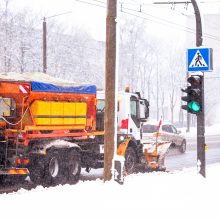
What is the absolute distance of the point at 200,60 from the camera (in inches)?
591

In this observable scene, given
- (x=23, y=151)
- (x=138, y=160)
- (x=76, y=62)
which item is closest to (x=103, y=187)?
(x=23, y=151)

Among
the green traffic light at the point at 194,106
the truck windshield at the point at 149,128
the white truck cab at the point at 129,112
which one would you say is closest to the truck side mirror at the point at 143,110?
the white truck cab at the point at 129,112

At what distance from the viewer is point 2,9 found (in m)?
47.8

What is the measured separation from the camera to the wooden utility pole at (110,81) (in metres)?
12.9

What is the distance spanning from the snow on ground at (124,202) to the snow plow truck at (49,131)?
112 centimetres

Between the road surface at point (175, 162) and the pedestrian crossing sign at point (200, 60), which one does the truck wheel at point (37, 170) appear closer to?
the road surface at point (175, 162)

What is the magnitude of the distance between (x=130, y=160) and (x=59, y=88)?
152 inches

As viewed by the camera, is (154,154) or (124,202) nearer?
(124,202)

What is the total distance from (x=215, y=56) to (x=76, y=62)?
4315 cm

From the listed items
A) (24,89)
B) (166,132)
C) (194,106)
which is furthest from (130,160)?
(166,132)

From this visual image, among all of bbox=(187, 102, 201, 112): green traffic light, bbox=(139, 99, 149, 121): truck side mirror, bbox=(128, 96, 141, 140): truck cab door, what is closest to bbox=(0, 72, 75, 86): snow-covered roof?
bbox=(128, 96, 141, 140): truck cab door

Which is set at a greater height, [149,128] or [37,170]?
[149,128]

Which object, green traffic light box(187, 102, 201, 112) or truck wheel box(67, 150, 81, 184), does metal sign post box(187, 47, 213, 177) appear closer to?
green traffic light box(187, 102, 201, 112)

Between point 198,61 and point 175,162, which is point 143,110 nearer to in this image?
point 198,61
